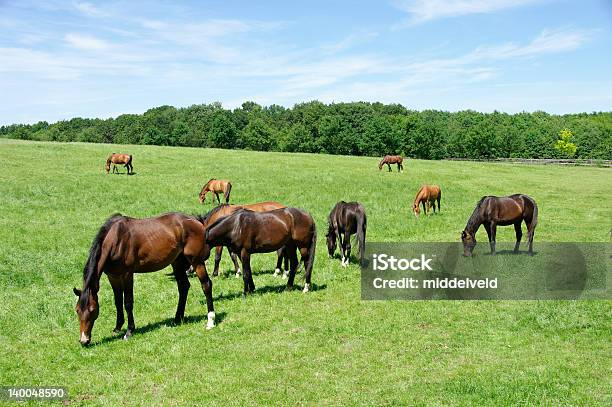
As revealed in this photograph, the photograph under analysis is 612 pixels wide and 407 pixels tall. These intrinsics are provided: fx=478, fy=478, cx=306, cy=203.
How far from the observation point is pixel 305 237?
44.5ft

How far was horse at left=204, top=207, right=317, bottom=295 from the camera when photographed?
1282cm

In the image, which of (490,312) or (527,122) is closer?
(490,312)

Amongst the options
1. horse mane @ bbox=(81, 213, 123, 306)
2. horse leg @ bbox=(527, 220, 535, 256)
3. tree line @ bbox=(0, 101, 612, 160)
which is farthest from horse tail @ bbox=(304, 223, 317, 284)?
tree line @ bbox=(0, 101, 612, 160)

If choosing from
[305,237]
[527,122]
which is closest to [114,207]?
[305,237]

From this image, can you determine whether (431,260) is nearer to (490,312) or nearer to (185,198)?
(490,312)

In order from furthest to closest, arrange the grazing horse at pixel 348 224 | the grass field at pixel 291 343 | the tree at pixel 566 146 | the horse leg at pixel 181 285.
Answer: the tree at pixel 566 146, the grazing horse at pixel 348 224, the horse leg at pixel 181 285, the grass field at pixel 291 343

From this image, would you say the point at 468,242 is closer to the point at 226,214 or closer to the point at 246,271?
the point at 246,271

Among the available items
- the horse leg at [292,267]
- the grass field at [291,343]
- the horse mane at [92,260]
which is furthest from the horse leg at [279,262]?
the horse mane at [92,260]

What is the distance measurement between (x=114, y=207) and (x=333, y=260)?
48.7 ft

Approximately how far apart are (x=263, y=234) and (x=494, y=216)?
924 cm

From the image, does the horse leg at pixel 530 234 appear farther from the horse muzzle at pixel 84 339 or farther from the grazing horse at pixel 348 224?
the horse muzzle at pixel 84 339

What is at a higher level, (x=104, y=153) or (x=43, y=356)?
(x=104, y=153)

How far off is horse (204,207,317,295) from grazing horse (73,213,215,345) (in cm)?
88

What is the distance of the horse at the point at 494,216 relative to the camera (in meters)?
17.3
